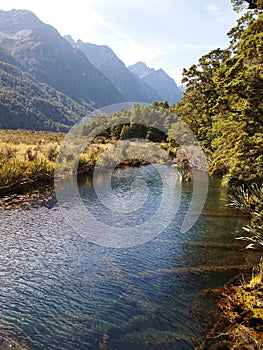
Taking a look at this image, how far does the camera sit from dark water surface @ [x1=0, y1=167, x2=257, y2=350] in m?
5.92

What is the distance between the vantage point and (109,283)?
7.88m

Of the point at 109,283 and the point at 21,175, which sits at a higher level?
the point at 21,175

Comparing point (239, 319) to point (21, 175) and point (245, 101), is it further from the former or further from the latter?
point (21, 175)

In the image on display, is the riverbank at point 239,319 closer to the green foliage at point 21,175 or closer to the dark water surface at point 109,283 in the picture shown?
the dark water surface at point 109,283

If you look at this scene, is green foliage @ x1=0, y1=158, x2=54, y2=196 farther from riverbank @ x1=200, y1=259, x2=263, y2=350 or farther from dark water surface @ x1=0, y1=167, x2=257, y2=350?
riverbank @ x1=200, y1=259, x2=263, y2=350

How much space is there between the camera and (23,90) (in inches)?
6383

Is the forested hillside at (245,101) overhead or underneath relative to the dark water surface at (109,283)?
overhead

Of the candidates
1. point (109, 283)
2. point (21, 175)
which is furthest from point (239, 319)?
point (21, 175)

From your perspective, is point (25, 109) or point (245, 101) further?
point (25, 109)

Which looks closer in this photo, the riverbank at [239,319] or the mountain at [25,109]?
the riverbank at [239,319]

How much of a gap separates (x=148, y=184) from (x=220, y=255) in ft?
44.4

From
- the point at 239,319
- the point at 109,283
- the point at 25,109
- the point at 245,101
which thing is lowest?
the point at 109,283

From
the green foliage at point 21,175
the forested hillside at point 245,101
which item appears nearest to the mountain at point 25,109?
the green foliage at point 21,175

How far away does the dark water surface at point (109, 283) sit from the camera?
19.4 ft
